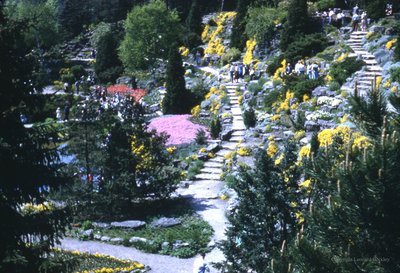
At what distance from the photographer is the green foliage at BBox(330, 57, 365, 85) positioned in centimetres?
2008

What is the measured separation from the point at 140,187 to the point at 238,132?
323 inches

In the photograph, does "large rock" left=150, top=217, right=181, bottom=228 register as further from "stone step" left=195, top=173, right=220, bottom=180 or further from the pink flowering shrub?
the pink flowering shrub

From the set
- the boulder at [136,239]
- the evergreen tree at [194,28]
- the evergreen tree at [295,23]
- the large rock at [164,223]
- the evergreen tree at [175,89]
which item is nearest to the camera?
the boulder at [136,239]

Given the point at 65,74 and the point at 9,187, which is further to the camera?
the point at 65,74

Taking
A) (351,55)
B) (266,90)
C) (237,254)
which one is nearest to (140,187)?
(237,254)

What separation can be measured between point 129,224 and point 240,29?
2715 centimetres

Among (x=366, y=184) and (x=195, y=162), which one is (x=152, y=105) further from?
(x=366, y=184)

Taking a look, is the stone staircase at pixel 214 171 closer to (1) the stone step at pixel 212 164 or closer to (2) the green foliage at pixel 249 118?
(1) the stone step at pixel 212 164

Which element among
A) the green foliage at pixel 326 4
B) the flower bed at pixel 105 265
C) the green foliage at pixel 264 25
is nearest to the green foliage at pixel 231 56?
the green foliage at pixel 264 25

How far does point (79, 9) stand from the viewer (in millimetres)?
61250

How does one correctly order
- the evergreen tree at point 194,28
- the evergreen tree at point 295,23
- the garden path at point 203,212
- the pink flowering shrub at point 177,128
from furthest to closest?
1. the evergreen tree at point 194,28
2. the evergreen tree at point 295,23
3. the pink flowering shrub at point 177,128
4. the garden path at point 203,212

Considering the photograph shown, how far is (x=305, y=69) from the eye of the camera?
23469 mm

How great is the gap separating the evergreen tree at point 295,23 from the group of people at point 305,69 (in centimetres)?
432

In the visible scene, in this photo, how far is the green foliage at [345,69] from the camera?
2008 centimetres
